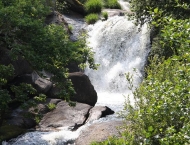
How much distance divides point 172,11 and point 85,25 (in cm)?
918

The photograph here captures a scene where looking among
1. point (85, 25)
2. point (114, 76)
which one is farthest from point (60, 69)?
point (85, 25)

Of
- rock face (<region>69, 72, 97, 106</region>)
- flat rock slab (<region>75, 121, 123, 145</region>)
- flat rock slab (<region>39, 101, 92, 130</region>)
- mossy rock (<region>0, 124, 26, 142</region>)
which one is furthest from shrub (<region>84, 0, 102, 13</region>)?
flat rock slab (<region>75, 121, 123, 145</region>)

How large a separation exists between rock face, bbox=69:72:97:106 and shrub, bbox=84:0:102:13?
10087mm

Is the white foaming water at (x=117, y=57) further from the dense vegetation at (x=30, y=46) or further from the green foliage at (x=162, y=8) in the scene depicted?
the dense vegetation at (x=30, y=46)

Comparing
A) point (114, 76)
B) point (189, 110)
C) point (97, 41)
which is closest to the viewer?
point (189, 110)

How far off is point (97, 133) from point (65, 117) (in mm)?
2653

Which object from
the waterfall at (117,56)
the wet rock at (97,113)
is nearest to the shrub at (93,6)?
the waterfall at (117,56)

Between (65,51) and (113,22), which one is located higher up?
(65,51)

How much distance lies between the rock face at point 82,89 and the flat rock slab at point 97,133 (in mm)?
3749

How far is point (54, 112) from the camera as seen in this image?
1166 centimetres

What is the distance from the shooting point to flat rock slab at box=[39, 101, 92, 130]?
1081cm

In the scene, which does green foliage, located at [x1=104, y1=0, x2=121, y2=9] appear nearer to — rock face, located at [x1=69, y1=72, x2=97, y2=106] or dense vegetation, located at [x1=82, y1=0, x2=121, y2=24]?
dense vegetation, located at [x1=82, y1=0, x2=121, y2=24]

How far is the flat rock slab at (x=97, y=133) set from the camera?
8531 mm

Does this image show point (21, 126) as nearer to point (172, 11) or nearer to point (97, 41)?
point (172, 11)
